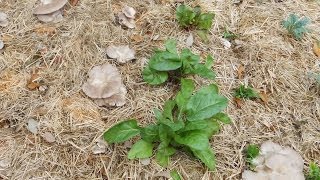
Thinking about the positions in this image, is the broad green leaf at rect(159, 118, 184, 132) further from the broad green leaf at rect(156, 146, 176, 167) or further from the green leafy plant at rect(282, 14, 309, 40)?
the green leafy plant at rect(282, 14, 309, 40)

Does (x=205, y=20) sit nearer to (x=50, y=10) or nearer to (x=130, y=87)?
(x=130, y=87)

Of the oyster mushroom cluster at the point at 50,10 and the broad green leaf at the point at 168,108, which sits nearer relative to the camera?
the broad green leaf at the point at 168,108

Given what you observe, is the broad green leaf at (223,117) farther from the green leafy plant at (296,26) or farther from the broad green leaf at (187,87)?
the green leafy plant at (296,26)

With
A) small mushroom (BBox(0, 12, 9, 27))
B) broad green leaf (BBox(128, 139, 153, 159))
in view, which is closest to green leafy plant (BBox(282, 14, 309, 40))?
broad green leaf (BBox(128, 139, 153, 159))

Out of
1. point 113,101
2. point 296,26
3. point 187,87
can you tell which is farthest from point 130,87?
point 296,26

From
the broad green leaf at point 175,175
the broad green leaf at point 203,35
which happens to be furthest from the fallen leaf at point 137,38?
the broad green leaf at point 175,175

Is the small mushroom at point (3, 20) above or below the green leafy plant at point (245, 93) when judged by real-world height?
above
